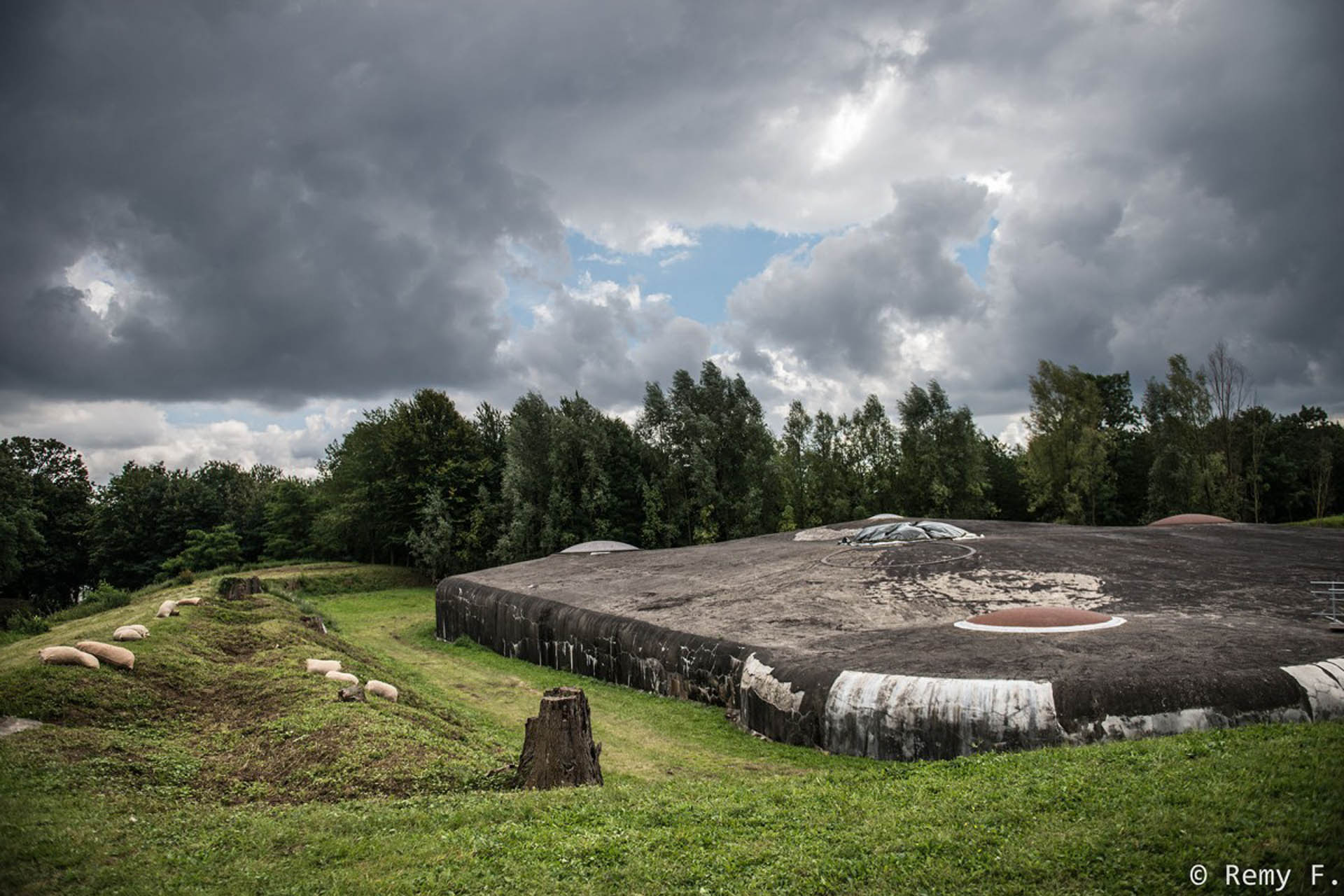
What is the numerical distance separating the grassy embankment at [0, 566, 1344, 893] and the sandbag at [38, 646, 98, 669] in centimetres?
20

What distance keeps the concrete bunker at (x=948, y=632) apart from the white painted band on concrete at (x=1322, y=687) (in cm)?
3

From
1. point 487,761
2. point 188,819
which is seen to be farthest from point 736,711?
point 188,819

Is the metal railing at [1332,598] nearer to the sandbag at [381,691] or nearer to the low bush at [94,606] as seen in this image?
the sandbag at [381,691]

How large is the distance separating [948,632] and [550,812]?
901cm

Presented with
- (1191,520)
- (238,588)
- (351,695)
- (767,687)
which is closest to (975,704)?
(767,687)

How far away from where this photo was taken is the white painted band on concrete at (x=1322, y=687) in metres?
8.66

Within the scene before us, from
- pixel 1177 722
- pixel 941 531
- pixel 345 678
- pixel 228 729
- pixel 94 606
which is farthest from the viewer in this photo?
pixel 94 606

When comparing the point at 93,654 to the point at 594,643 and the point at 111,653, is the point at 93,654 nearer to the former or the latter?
the point at 111,653

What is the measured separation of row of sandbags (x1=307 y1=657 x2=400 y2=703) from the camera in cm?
1126

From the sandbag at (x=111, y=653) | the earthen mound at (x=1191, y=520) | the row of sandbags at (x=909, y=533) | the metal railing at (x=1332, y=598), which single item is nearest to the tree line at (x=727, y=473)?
the earthen mound at (x=1191, y=520)

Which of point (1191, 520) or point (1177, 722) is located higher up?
point (1191, 520)

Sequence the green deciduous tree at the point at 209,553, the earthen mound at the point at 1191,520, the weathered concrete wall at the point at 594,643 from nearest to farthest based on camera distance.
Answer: the weathered concrete wall at the point at 594,643 → the earthen mound at the point at 1191,520 → the green deciduous tree at the point at 209,553

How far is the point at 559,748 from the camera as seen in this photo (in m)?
7.71

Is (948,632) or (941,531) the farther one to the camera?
(941,531)
